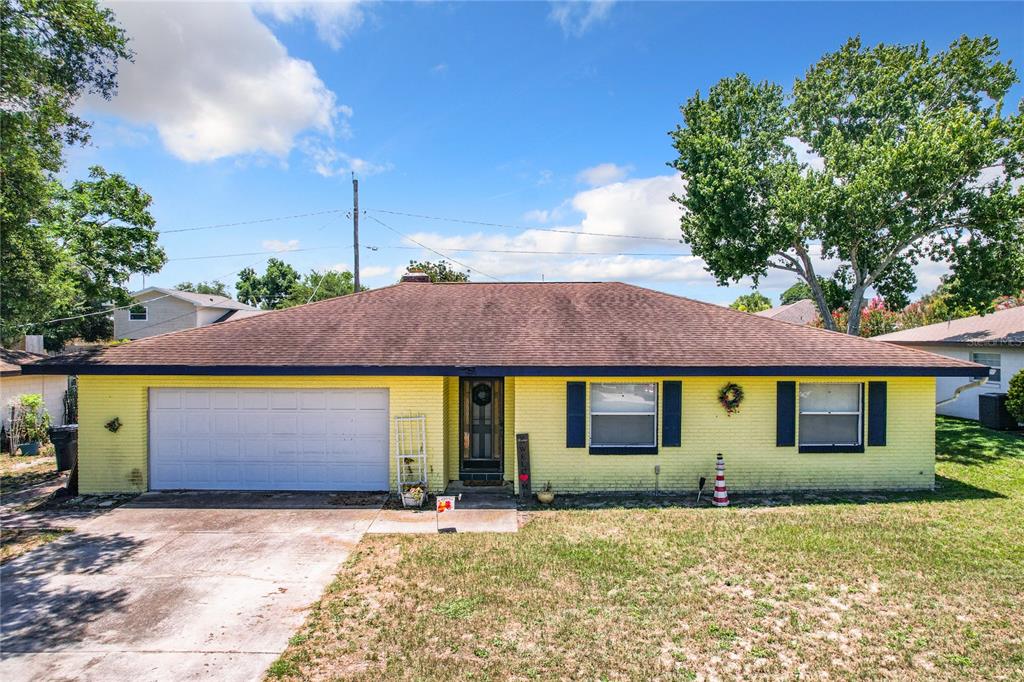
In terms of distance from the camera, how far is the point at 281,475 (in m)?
11.0

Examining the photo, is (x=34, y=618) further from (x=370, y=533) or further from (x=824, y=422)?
(x=824, y=422)

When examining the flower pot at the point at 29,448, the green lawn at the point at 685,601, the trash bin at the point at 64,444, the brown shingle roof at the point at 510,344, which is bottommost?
the green lawn at the point at 685,601

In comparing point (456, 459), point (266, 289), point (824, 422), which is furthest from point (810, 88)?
point (266, 289)

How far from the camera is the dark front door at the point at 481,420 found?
11.8 metres

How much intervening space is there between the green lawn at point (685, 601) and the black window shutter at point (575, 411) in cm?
176

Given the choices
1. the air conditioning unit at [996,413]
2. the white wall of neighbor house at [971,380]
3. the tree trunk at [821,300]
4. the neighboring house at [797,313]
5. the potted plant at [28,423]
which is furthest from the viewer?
the neighboring house at [797,313]

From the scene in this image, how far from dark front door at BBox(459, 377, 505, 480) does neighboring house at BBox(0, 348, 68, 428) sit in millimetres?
12646

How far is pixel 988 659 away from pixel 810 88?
87.4 feet

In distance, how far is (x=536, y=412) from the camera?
35.9ft

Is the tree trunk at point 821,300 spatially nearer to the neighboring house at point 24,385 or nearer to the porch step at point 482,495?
the porch step at point 482,495

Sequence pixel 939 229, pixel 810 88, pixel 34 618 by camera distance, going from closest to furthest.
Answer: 1. pixel 34 618
2. pixel 939 229
3. pixel 810 88

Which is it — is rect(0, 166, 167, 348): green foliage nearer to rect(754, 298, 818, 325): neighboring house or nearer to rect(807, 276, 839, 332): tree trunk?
rect(807, 276, 839, 332): tree trunk

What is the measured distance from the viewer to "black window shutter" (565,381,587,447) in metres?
10.8

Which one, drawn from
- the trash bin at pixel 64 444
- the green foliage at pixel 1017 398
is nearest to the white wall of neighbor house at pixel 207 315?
the trash bin at pixel 64 444
